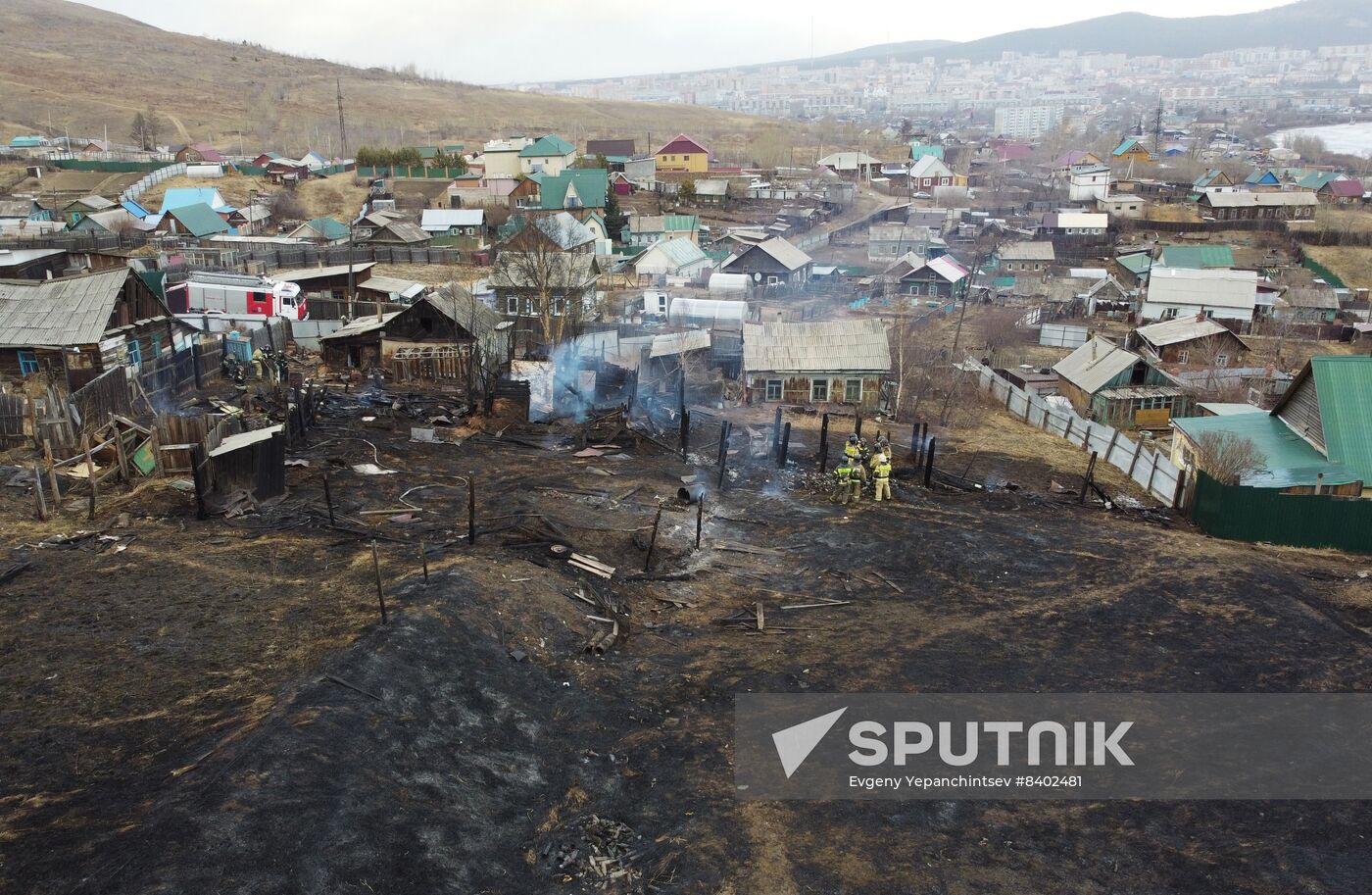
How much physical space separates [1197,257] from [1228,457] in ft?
125

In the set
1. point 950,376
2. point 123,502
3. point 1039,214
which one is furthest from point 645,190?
point 123,502

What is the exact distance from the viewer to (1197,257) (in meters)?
52.6

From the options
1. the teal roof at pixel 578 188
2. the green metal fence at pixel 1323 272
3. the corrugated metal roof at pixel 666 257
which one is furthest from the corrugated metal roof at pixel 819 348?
the green metal fence at pixel 1323 272

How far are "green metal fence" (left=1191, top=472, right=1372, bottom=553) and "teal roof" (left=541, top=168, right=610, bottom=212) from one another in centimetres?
4454

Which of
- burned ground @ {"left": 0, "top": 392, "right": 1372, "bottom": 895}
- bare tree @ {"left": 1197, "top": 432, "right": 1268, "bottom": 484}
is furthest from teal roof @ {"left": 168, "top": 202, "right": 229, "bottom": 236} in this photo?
bare tree @ {"left": 1197, "top": 432, "right": 1268, "bottom": 484}

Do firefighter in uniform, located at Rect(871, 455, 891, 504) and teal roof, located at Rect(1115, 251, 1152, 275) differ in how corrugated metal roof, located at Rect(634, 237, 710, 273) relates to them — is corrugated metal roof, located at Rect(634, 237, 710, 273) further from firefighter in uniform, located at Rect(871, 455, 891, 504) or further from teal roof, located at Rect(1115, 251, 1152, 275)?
firefighter in uniform, located at Rect(871, 455, 891, 504)

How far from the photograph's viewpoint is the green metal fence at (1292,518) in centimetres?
1802

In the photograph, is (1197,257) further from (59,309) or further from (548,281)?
(59,309)

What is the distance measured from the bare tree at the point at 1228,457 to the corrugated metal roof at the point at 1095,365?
824 centimetres

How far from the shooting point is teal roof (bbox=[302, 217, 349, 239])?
50.7 metres

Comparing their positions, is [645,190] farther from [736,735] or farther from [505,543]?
[736,735]

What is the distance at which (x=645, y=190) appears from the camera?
73.5m

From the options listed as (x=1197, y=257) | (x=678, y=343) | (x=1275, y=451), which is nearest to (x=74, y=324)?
(x=678, y=343)

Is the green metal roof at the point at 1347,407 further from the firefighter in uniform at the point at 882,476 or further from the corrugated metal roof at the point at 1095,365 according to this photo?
the firefighter in uniform at the point at 882,476
